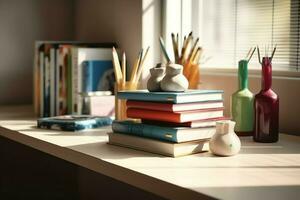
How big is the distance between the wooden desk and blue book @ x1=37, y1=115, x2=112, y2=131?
71 mm

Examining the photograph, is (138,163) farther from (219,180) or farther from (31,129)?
(31,129)

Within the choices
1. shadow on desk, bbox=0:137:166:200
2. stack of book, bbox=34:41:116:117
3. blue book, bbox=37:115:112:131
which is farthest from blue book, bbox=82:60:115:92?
shadow on desk, bbox=0:137:166:200

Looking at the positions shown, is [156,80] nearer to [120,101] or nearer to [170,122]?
[170,122]

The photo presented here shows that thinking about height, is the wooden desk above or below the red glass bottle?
below

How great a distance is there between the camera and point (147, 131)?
122 centimetres

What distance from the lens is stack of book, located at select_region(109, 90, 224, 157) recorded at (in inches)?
46.3

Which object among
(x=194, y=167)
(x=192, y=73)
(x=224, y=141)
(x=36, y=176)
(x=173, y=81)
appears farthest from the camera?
(x=36, y=176)

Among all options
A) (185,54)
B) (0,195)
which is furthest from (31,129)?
(0,195)

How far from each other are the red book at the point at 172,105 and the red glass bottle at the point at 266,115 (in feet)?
0.41

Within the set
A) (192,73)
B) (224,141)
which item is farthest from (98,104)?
(224,141)

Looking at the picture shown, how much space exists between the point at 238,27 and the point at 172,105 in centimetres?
72

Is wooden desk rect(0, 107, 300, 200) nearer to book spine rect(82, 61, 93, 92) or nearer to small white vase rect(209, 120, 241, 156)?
small white vase rect(209, 120, 241, 156)

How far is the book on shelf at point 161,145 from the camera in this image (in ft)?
3.81

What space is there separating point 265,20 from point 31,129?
860mm
